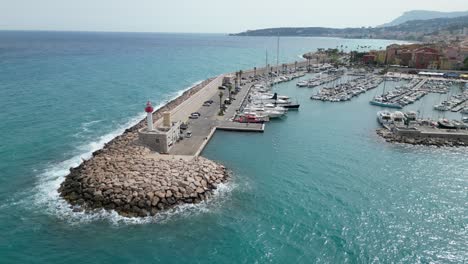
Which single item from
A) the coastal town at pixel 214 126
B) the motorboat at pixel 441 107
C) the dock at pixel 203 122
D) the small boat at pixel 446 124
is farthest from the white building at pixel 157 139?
the motorboat at pixel 441 107

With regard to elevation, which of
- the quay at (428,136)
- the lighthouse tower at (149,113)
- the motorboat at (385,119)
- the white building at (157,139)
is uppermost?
the lighthouse tower at (149,113)

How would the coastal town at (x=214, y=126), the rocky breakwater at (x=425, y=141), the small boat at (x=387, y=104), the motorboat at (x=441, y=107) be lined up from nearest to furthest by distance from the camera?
1. the coastal town at (x=214, y=126)
2. the rocky breakwater at (x=425, y=141)
3. the motorboat at (x=441, y=107)
4. the small boat at (x=387, y=104)

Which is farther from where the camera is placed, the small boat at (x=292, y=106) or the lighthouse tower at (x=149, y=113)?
the small boat at (x=292, y=106)

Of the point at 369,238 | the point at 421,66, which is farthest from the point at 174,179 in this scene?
the point at 421,66

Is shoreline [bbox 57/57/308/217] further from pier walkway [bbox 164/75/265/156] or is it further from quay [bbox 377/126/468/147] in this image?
quay [bbox 377/126/468/147]

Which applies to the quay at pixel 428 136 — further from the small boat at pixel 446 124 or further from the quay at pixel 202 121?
→ the quay at pixel 202 121

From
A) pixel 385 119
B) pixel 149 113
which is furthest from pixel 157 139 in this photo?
pixel 385 119

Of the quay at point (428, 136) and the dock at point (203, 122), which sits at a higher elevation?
the dock at point (203, 122)

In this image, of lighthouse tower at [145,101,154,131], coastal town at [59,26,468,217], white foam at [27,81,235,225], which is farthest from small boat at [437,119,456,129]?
lighthouse tower at [145,101,154,131]

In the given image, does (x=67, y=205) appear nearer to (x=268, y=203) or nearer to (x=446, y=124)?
(x=268, y=203)
